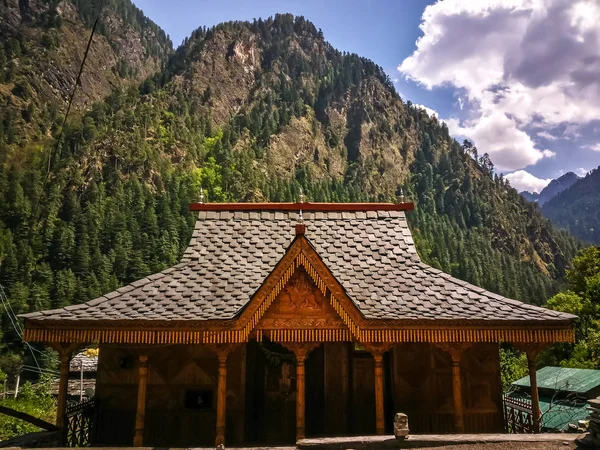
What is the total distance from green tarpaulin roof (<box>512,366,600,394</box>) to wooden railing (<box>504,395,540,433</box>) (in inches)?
282

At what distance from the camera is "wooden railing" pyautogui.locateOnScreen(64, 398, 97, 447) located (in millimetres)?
10648

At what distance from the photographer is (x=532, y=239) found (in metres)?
181

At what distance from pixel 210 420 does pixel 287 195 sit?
420 ft

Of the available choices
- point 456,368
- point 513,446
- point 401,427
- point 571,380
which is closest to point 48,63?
point 571,380

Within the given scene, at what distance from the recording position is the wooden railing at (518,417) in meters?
11.4

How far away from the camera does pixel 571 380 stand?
21.5 metres

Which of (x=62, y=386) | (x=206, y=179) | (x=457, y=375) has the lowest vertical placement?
(x=62, y=386)

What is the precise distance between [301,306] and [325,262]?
242cm

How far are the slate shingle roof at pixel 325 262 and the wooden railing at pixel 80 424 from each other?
2.42m

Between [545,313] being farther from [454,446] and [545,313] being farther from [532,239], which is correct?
[532,239]

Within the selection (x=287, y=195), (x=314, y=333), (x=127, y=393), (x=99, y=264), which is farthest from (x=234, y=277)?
(x=287, y=195)

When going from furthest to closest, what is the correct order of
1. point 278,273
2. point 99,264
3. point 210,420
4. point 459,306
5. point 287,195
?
point 287,195 → point 99,264 → point 210,420 → point 459,306 → point 278,273

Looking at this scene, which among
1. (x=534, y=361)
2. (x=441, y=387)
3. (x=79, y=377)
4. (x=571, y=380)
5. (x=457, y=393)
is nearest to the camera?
(x=457, y=393)

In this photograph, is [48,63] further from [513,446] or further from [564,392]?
[513,446]
